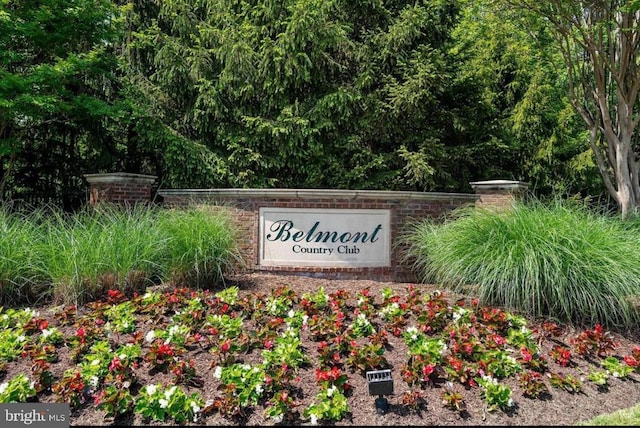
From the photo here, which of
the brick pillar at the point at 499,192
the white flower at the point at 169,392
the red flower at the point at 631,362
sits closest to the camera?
the white flower at the point at 169,392

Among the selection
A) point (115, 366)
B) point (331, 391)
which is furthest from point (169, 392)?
point (331, 391)

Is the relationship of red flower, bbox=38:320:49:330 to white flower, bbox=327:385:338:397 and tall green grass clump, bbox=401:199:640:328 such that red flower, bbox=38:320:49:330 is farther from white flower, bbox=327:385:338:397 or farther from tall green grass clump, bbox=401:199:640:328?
tall green grass clump, bbox=401:199:640:328

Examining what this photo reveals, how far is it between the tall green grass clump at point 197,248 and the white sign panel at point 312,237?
83cm

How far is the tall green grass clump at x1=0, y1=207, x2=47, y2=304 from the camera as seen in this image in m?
4.79

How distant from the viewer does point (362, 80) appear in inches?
326

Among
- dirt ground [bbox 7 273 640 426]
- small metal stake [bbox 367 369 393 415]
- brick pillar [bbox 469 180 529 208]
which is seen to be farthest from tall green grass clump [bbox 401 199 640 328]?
small metal stake [bbox 367 369 393 415]

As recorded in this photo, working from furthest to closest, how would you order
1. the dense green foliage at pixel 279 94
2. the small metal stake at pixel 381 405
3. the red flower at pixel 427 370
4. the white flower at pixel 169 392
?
the dense green foliage at pixel 279 94 < the red flower at pixel 427 370 < the small metal stake at pixel 381 405 < the white flower at pixel 169 392

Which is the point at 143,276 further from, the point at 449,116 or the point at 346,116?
the point at 449,116

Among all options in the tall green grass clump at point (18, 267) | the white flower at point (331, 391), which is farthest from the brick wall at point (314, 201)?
the white flower at point (331, 391)

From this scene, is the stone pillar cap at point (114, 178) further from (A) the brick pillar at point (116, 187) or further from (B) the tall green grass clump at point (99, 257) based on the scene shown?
(B) the tall green grass clump at point (99, 257)

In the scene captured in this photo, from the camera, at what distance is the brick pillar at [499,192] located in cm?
675

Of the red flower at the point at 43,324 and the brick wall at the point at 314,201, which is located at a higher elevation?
the brick wall at the point at 314,201

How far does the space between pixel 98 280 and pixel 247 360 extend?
2.18m

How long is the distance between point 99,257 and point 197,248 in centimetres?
101
